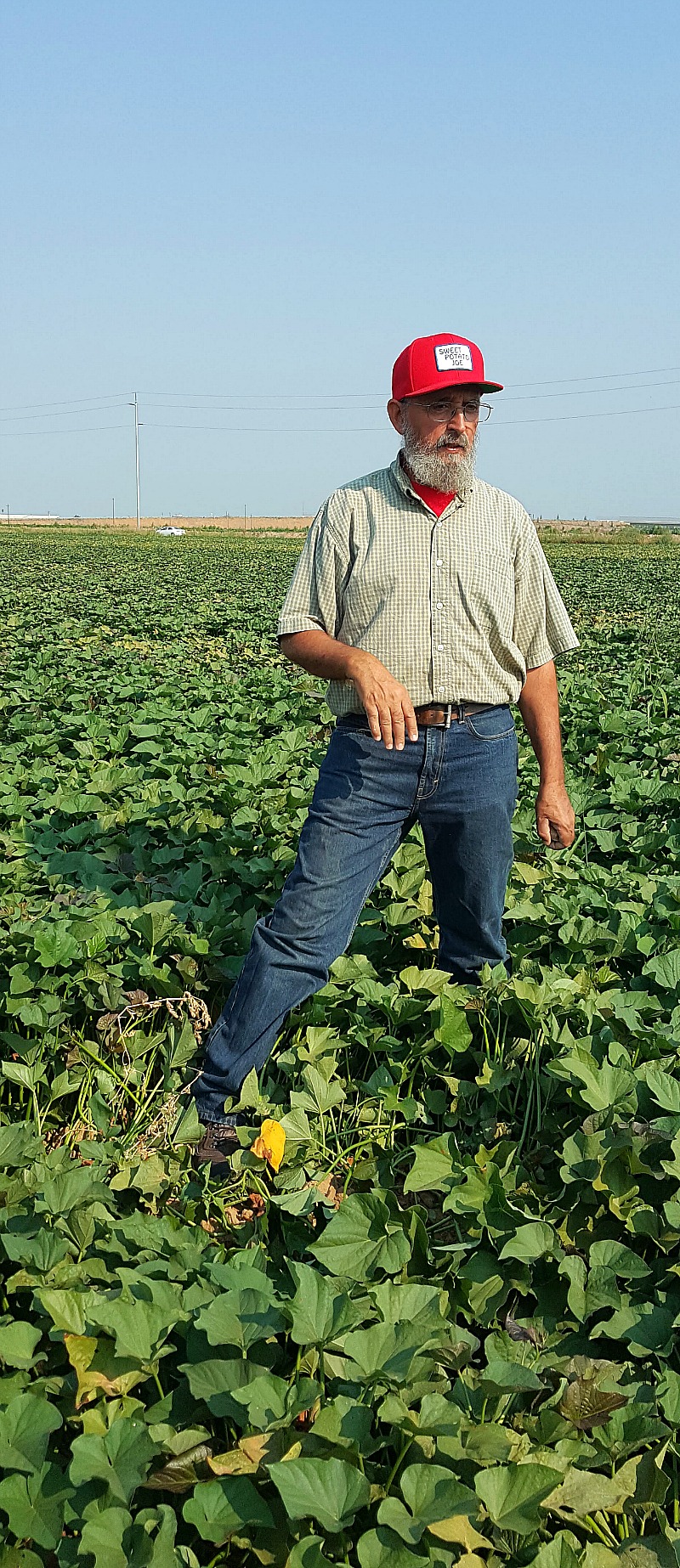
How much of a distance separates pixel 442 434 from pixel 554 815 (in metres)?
1.13

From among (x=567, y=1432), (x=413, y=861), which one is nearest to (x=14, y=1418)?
(x=567, y=1432)

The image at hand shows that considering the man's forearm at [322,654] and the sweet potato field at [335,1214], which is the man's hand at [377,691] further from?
the sweet potato field at [335,1214]

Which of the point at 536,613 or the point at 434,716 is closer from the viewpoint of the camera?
the point at 434,716

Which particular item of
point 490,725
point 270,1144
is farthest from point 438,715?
point 270,1144

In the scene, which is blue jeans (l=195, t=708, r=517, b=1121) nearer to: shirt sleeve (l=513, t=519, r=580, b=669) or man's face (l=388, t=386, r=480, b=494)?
shirt sleeve (l=513, t=519, r=580, b=669)

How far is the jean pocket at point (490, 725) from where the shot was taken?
3152mm

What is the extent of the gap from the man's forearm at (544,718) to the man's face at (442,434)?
651 mm

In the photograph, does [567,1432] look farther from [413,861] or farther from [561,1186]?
[413,861]

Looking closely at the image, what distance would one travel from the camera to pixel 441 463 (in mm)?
3012

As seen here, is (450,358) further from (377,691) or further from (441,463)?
(377,691)

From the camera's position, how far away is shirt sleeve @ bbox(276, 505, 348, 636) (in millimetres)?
3066

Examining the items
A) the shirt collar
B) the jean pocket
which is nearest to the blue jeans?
the jean pocket

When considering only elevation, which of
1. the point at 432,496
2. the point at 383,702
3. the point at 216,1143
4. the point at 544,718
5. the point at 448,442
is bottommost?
the point at 216,1143

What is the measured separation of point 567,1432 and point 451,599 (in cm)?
192
